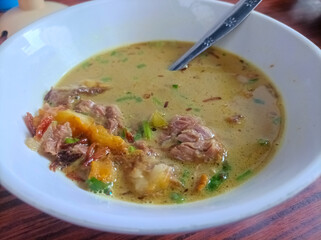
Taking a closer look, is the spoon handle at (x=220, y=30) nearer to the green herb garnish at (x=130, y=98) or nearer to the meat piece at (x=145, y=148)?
the green herb garnish at (x=130, y=98)

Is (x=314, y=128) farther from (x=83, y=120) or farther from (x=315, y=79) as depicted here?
(x=83, y=120)

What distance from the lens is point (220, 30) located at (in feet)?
6.31

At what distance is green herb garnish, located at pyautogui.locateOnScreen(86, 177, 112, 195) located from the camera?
1253 mm

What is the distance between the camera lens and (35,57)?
1.70 meters

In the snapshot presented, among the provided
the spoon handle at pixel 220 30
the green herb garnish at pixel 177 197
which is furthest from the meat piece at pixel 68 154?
the spoon handle at pixel 220 30

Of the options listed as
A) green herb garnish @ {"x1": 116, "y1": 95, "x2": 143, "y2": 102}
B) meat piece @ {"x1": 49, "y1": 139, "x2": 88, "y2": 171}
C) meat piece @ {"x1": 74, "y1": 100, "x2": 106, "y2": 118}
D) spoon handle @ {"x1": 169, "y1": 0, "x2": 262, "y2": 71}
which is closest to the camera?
meat piece @ {"x1": 49, "y1": 139, "x2": 88, "y2": 171}

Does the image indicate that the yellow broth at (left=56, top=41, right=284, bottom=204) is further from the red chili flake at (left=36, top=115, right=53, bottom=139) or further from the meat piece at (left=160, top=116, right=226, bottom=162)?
the red chili flake at (left=36, top=115, right=53, bottom=139)

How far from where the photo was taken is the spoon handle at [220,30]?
1881 millimetres

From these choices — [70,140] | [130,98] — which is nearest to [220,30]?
[130,98]

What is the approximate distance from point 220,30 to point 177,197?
39.5 inches

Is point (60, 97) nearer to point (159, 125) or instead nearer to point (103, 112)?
point (103, 112)

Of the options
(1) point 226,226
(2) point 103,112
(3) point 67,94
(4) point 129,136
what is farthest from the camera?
(3) point 67,94

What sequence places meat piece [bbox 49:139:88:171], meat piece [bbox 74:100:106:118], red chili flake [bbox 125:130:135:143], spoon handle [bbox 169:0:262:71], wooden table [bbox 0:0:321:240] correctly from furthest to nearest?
spoon handle [bbox 169:0:262:71]
meat piece [bbox 74:100:106:118]
red chili flake [bbox 125:130:135:143]
meat piece [bbox 49:139:88:171]
wooden table [bbox 0:0:321:240]

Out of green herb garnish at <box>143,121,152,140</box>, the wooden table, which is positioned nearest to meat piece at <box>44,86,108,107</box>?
green herb garnish at <box>143,121,152,140</box>
